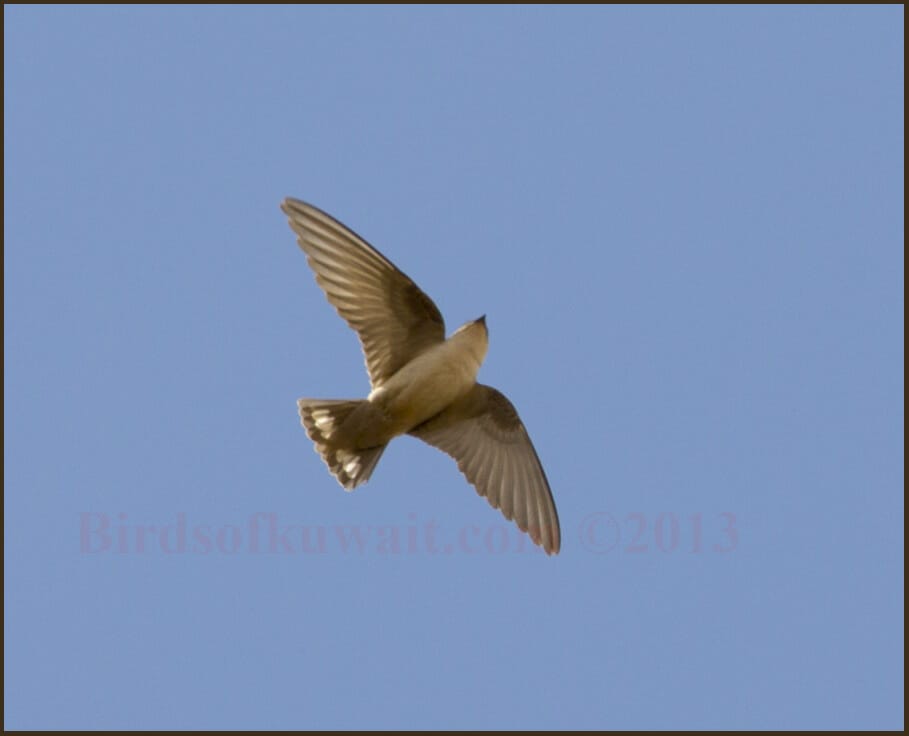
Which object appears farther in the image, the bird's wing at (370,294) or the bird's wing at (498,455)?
the bird's wing at (498,455)

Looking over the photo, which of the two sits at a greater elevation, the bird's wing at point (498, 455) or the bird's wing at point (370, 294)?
the bird's wing at point (370, 294)

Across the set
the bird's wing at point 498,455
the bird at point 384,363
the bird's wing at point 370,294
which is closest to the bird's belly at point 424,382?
the bird at point 384,363

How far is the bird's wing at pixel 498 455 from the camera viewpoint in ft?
22.2

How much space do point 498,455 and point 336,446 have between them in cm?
107

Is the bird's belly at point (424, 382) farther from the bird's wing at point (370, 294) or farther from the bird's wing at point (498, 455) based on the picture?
the bird's wing at point (498, 455)

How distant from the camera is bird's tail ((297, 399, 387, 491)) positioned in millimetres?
6355

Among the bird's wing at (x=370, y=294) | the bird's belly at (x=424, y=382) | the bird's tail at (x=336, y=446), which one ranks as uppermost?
the bird's wing at (x=370, y=294)

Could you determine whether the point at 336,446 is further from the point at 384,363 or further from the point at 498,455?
the point at 498,455

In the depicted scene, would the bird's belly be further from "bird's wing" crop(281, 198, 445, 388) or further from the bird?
"bird's wing" crop(281, 198, 445, 388)

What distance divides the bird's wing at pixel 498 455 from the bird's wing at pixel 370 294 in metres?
0.49

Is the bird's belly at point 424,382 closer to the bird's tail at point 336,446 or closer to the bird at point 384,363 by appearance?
the bird at point 384,363

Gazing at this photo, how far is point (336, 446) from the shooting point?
644 cm

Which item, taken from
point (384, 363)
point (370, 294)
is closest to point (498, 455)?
point (384, 363)

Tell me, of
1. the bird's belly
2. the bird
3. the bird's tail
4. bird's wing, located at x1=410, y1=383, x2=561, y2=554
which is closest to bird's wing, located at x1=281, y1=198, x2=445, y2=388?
the bird
